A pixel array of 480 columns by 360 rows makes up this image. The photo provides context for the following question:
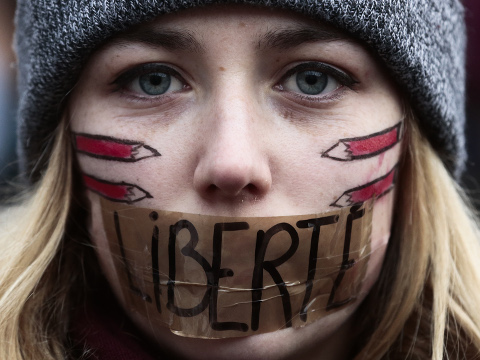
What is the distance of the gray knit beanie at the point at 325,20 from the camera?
166 cm

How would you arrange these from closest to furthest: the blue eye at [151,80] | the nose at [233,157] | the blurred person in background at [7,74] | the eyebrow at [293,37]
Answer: the nose at [233,157]
the eyebrow at [293,37]
the blue eye at [151,80]
the blurred person in background at [7,74]

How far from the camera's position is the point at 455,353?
1.85 m

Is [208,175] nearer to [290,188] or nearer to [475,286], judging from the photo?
[290,188]

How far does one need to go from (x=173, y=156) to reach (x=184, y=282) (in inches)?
12.7

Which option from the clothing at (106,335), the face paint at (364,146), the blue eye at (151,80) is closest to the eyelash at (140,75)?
the blue eye at (151,80)

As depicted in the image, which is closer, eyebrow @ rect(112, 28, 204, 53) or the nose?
the nose

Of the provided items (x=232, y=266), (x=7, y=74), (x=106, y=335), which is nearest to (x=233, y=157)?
(x=232, y=266)

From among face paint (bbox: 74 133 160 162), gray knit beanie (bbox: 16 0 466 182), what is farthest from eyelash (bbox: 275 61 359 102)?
face paint (bbox: 74 133 160 162)

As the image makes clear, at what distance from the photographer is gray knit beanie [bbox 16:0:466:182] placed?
5.46 feet

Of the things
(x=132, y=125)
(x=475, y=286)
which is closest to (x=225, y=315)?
(x=132, y=125)

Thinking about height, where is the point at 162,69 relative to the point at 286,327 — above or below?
above

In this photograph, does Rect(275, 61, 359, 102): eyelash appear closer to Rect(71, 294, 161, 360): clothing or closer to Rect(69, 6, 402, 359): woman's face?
Rect(69, 6, 402, 359): woman's face

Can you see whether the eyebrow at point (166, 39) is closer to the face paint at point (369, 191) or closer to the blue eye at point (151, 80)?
the blue eye at point (151, 80)

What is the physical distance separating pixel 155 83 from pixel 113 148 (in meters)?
0.22
